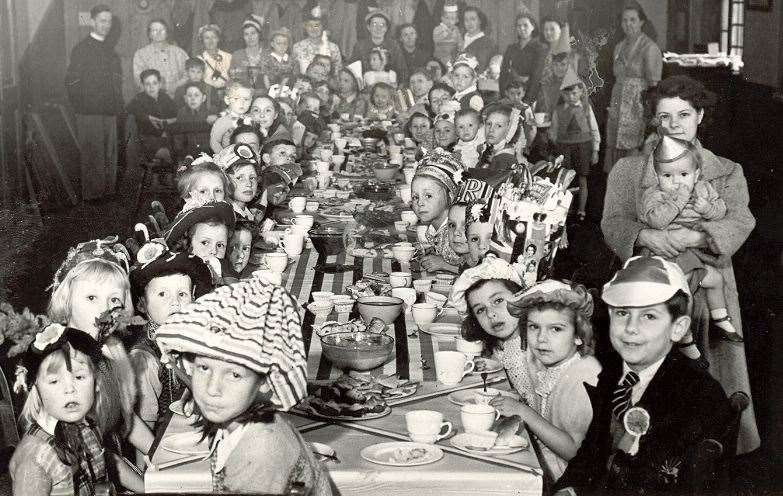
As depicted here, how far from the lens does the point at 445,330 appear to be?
4465mm

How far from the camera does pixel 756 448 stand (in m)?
4.73

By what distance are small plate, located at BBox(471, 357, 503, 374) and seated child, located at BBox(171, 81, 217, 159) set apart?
10985mm

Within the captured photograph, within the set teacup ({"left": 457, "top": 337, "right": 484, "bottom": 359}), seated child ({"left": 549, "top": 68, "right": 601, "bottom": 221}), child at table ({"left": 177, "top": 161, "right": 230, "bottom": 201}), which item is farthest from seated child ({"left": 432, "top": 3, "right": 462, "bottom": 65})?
teacup ({"left": 457, "top": 337, "right": 484, "bottom": 359})

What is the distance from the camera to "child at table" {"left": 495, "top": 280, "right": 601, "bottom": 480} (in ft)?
11.7

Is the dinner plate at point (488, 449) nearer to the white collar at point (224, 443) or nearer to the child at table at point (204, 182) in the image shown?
the white collar at point (224, 443)

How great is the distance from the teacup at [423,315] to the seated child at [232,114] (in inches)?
201

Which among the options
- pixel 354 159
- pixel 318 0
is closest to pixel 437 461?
pixel 354 159

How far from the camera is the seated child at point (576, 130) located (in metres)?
11.4

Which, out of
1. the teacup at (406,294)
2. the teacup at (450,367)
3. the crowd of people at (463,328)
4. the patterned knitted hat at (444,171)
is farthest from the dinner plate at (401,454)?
the patterned knitted hat at (444,171)

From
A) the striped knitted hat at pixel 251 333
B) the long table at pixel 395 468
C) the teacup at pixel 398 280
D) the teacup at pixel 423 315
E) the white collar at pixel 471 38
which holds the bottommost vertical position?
the long table at pixel 395 468

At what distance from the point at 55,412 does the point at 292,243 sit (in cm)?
318

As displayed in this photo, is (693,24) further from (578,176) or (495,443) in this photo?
(495,443)

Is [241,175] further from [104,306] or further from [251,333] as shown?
[251,333]

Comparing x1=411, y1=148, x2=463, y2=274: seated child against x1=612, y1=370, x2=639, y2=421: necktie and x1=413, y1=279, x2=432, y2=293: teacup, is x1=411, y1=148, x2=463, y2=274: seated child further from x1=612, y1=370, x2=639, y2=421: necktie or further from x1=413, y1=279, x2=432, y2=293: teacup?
x1=612, y1=370, x2=639, y2=421: necktie
